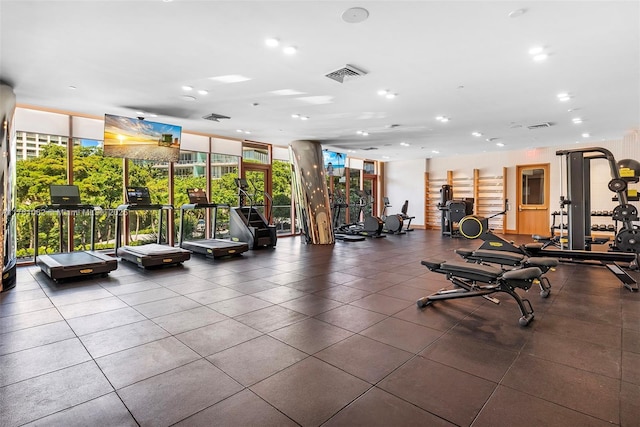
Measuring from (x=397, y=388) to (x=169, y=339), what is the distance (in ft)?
6.71

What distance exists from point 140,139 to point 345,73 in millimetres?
4783

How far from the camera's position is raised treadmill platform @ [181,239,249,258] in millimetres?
7199

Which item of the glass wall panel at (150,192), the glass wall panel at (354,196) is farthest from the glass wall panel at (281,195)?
the glass wall panel at (150,192)

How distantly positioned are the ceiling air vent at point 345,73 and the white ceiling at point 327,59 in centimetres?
11

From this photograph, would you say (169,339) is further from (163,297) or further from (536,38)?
(536,38)

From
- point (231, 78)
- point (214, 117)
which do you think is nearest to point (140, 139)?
point (214, 117)

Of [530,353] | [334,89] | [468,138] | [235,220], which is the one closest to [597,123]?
[468,138]

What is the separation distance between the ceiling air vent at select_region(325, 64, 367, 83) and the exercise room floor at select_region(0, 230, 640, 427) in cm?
304

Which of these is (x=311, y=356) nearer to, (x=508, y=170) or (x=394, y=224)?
(x=394, y=224)

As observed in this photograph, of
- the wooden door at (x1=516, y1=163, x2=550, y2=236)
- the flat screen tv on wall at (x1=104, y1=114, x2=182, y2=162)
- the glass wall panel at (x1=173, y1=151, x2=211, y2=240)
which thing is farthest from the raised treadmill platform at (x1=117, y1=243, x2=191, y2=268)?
the wooden door at (x1=516, y1=163, x2=550, y2=236)

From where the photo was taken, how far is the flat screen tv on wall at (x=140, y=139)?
6770mm

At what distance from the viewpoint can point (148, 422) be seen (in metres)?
1.95

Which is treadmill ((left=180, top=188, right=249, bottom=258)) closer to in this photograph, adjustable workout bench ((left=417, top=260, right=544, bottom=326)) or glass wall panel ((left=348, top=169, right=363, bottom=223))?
adjustable workout bench ((left=417, top=260, right=544, bottom=326))

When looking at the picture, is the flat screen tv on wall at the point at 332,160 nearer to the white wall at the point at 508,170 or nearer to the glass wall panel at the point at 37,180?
the white wall at the point at 508,170
